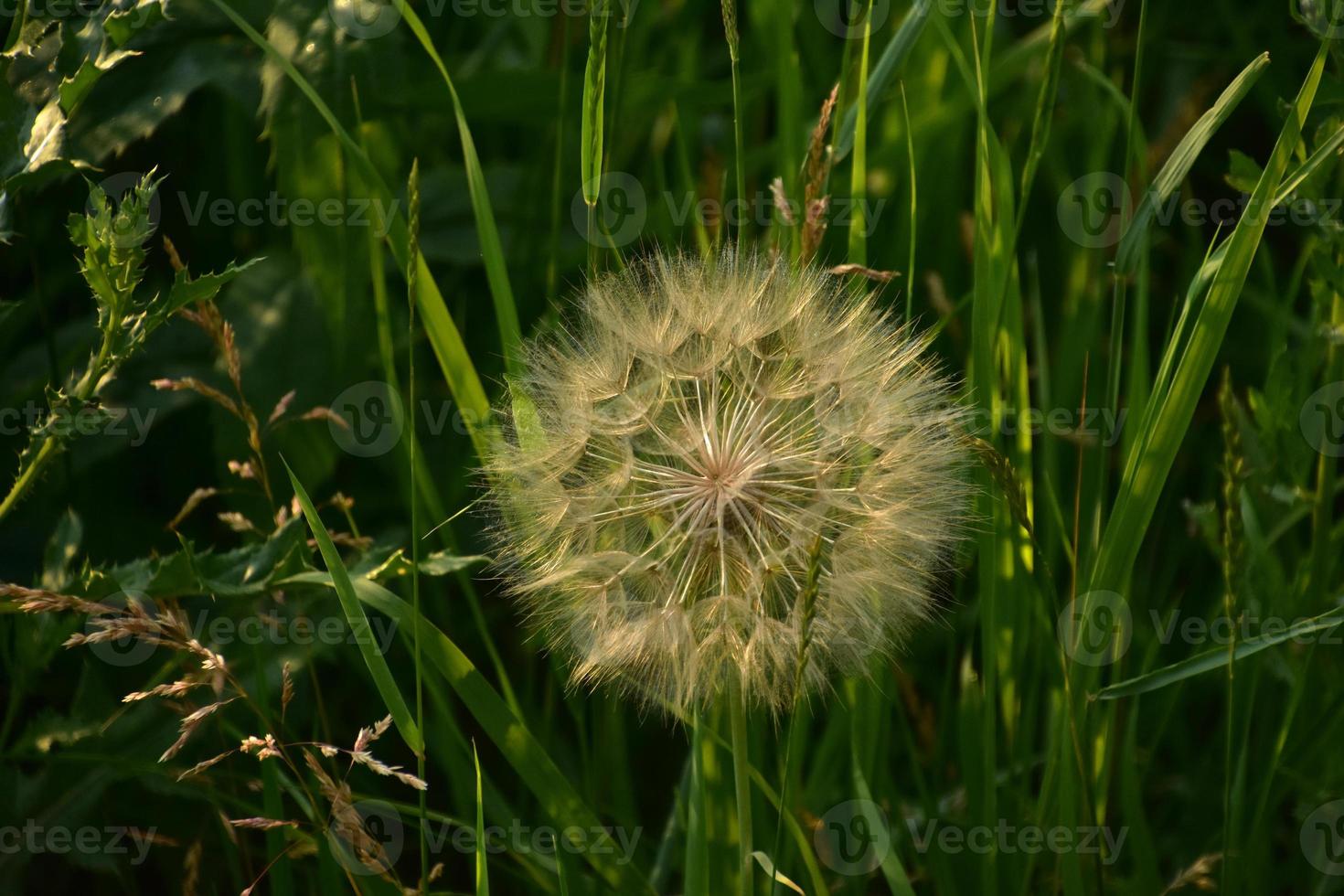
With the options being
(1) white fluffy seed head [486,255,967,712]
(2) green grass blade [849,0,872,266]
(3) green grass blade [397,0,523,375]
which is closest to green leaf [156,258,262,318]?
(3) green grass blade [397,0,523,375]

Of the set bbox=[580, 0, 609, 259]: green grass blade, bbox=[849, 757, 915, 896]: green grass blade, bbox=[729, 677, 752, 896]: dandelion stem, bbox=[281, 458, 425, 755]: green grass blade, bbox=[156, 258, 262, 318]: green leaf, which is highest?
bbox=[580, 0, 609, 259]: green grass blade

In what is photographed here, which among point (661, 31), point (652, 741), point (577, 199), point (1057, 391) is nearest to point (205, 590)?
point (652, 741)

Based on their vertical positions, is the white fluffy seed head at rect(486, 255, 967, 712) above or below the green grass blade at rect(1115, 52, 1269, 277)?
below

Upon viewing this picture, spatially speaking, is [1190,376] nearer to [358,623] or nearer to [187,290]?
[358,623]

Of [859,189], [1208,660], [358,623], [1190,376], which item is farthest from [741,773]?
[859,189]

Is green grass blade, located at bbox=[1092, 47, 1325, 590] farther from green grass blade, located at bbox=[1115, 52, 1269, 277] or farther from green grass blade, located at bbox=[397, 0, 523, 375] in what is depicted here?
green grass blade, located at bbox=[397, 0, 523, 375]

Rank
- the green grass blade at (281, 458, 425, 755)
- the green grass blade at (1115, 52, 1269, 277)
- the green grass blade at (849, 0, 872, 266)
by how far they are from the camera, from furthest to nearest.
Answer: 1. the green grass blade at (849, 0, 872, 266)
2. the green grass blade at (1115, 52, 1269, 277)
3. the green grass blade at (281, 458, 425, 755)
